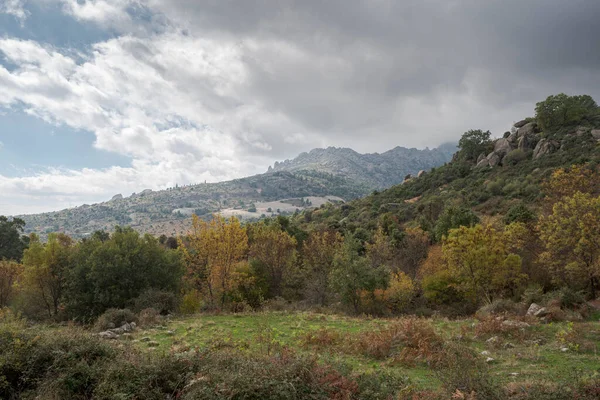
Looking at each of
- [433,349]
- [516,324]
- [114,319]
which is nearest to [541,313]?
[516,324]

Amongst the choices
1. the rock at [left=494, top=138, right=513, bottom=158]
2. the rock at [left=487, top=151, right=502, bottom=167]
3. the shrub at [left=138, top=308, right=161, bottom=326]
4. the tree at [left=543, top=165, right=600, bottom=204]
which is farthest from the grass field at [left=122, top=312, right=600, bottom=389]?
the rock at [left=494, top=138, right=513, bottom=158]

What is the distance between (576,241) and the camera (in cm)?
2239

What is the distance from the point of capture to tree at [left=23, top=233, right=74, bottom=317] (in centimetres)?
2780

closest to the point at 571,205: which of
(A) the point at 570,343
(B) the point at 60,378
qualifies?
(A) the point at 570,343

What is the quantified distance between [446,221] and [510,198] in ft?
75.8

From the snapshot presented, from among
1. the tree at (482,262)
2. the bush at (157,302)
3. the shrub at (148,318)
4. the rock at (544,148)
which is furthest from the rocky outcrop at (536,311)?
the rock at (544,148)

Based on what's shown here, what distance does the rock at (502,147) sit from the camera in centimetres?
8619

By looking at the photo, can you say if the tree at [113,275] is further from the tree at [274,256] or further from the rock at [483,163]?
the rock at [483,163]

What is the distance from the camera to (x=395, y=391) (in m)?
8.64

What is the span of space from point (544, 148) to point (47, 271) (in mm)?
94100

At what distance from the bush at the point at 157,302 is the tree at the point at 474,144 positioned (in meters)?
98.9

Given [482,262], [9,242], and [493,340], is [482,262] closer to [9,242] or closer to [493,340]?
[493,340]

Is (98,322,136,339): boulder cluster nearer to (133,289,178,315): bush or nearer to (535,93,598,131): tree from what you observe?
(133,289,178,315): bush

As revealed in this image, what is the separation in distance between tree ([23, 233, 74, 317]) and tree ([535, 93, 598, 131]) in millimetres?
106218
